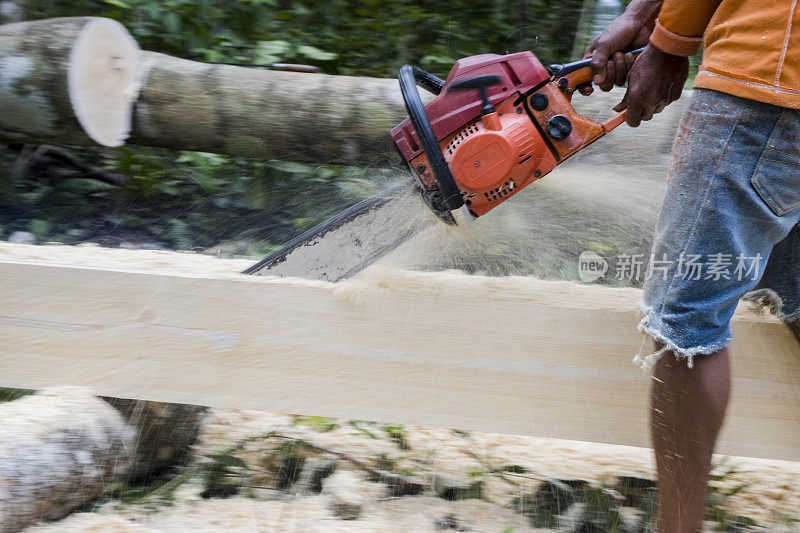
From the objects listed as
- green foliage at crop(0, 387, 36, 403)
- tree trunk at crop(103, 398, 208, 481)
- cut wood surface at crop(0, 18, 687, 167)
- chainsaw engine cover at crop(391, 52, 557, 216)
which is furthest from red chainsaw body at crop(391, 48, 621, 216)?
green foliage at crop(0, 387, 36, 403)

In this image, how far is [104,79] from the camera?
120 inches

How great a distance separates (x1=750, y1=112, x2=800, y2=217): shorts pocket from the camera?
117 cm

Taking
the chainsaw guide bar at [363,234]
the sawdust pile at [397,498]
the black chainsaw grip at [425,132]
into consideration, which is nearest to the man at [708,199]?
the black chainsaw grip at [425,132]

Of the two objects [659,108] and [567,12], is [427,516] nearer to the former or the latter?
[659,108]

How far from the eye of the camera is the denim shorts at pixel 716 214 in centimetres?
119

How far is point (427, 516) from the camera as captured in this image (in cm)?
177

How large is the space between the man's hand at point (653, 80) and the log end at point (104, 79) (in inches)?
96.0

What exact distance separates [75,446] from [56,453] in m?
0.06

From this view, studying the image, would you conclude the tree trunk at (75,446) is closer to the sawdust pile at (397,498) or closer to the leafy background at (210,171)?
the sawdust pile at (397,498)

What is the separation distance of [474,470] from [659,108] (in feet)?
3.94

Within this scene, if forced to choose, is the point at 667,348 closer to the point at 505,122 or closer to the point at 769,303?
the point at 769,303

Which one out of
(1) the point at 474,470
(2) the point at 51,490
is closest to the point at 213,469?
(2) the point at 51,490

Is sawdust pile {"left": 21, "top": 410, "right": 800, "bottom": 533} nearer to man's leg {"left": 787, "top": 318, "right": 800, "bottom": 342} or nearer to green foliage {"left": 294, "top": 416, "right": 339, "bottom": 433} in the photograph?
green foliage {"left": 294, "top": 416, "right": 339, "bottom": 433}

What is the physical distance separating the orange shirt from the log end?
258cm
